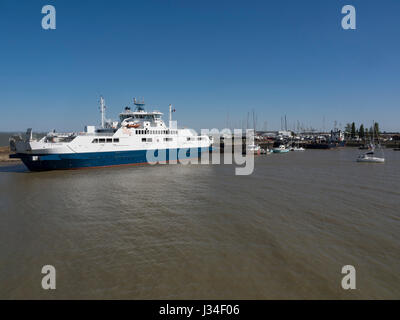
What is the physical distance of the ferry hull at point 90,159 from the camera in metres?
24.2

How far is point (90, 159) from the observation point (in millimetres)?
26406

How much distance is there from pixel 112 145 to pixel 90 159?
3.18 meters

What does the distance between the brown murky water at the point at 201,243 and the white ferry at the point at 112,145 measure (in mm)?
9885

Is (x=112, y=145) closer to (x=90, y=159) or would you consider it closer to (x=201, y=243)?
(x=90, y=159)

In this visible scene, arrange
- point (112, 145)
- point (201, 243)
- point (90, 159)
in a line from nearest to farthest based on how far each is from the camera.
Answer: point (201, 243), point (90, 159), point (112, 145)

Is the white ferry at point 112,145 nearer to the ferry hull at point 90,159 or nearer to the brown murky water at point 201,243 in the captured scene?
the ferry hull at point 90,159

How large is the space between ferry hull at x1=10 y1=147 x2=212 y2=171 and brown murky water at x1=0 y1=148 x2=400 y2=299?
955 centimetres

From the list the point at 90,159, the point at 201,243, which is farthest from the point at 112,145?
the point at 201,243

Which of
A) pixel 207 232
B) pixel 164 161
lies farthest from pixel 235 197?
pixel 164 161

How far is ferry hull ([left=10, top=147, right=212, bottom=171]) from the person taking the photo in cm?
2416

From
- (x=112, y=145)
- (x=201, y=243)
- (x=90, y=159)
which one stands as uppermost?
(x=112, y=145)

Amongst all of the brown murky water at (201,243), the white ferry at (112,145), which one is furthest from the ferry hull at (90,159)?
the brown murky water at (201,243)
